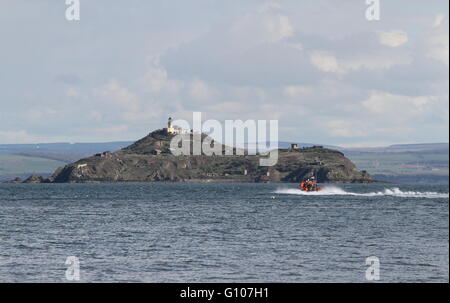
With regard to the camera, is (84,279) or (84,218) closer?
(84,279)

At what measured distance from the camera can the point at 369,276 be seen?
4997cm

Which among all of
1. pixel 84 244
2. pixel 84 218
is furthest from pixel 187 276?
pixel 84 218

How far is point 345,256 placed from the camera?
61594 mm

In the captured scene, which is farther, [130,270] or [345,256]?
[345,256]

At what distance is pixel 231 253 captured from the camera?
63.6 metres

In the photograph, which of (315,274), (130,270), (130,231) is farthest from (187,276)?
(130,231)

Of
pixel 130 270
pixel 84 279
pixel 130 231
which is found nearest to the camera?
pixel 84 279

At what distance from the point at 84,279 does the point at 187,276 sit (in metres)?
7.25

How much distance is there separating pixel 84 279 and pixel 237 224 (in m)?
48.4

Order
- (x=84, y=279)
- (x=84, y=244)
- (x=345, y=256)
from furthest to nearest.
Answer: (x=84, y=244), (x=345, y=256), (x=84, y=279)
